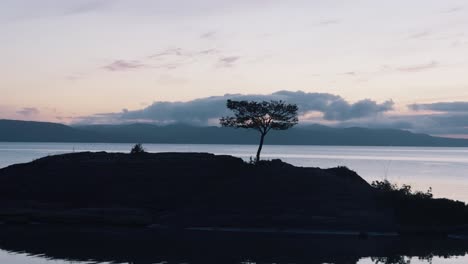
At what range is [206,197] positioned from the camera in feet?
199

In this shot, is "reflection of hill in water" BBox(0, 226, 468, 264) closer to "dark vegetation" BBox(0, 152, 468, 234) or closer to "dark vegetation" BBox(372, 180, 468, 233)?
"dark vegetation" BBox(0, 152, 468, 234)

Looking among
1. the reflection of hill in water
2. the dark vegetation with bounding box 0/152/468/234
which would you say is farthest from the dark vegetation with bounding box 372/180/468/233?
→ the reflection of hill in water

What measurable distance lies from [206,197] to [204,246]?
12611 mm

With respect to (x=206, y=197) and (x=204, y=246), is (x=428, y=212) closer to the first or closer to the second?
(x=206, y=197)

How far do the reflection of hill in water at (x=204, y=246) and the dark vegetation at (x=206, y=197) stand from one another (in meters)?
2.87

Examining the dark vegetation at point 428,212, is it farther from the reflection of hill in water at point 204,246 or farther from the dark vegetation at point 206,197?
the reflection of hill in water at point 204,246

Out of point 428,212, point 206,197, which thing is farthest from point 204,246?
point 428,212

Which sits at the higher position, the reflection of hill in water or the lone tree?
the lone tree

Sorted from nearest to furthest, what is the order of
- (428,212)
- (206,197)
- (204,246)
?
(204,246) < (428,212) < (206,197)

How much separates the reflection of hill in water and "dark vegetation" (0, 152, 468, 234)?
2.87 metres

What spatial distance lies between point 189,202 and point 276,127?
1803 cm

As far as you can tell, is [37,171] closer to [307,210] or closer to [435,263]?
[307,210]

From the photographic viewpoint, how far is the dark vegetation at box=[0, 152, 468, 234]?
57094 mm

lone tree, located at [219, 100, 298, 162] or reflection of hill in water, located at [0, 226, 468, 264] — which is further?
lone tree, located at [219, 100, 298, 162]
